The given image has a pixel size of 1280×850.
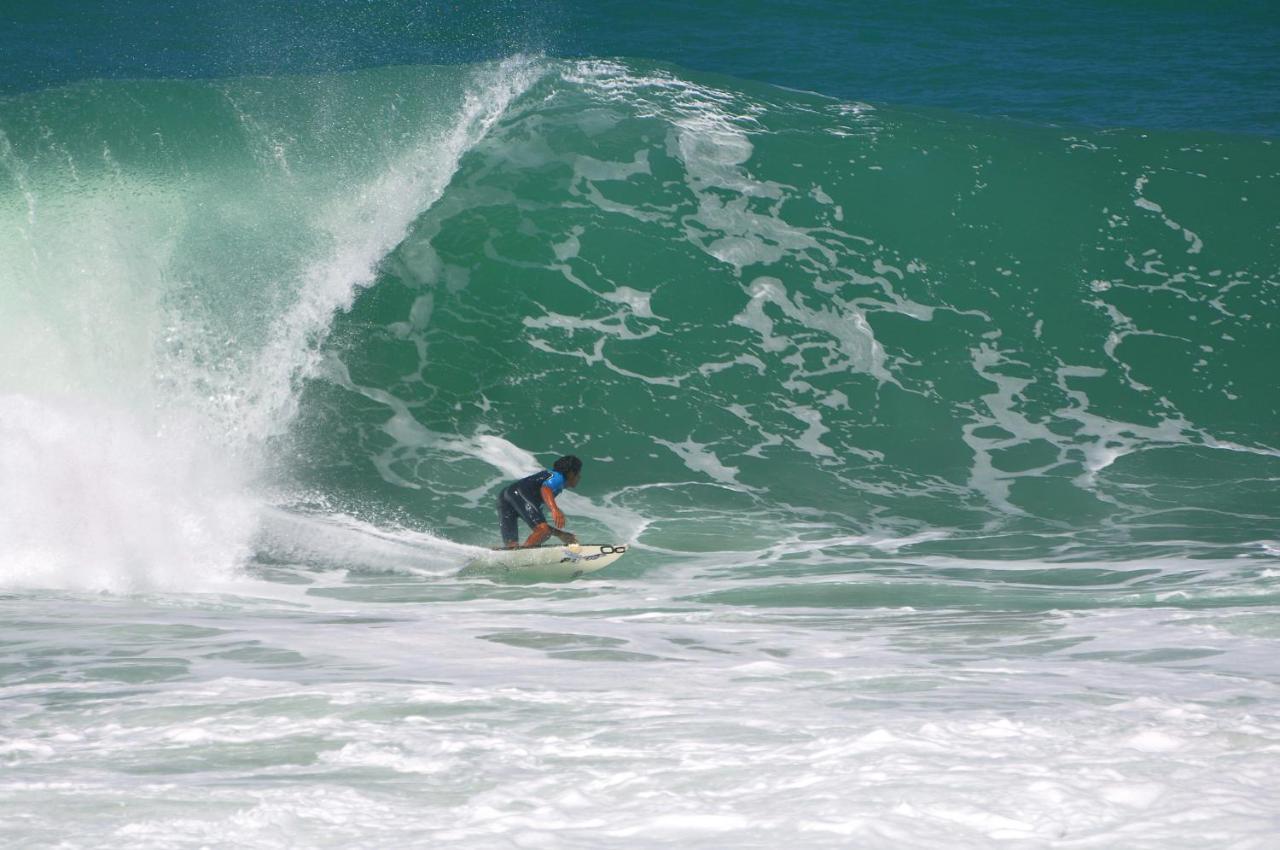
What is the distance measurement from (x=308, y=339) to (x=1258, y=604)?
902 cm

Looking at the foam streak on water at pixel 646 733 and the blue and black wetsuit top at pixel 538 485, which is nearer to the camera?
the foam streak on water at pixel 646 733

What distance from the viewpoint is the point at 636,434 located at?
12672 millimetres

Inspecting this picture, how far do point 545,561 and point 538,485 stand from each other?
770 mm

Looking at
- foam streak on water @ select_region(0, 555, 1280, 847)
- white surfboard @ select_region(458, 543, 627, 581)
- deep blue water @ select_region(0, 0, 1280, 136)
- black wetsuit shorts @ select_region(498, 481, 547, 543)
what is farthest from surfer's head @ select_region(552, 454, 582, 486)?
deep blue water @ select_region(0, 0, 1280, 136)

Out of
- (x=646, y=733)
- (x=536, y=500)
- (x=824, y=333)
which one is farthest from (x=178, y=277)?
(x=646, y=733)

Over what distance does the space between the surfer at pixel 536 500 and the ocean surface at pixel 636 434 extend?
1.51 feet

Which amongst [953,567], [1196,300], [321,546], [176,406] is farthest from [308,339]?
[1196,300]

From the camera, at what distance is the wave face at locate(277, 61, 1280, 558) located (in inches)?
458

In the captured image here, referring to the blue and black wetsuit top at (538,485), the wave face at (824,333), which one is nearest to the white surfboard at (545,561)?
the blue and black wetsuit top at (538,485)

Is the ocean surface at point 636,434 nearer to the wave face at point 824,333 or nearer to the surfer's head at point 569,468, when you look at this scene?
the wave face at point 824,333

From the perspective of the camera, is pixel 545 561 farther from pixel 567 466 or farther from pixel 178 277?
pixel 178 277

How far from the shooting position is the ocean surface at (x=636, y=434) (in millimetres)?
4121

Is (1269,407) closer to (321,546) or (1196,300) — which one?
(1196,300)

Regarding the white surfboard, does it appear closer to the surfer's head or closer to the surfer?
the surfer
